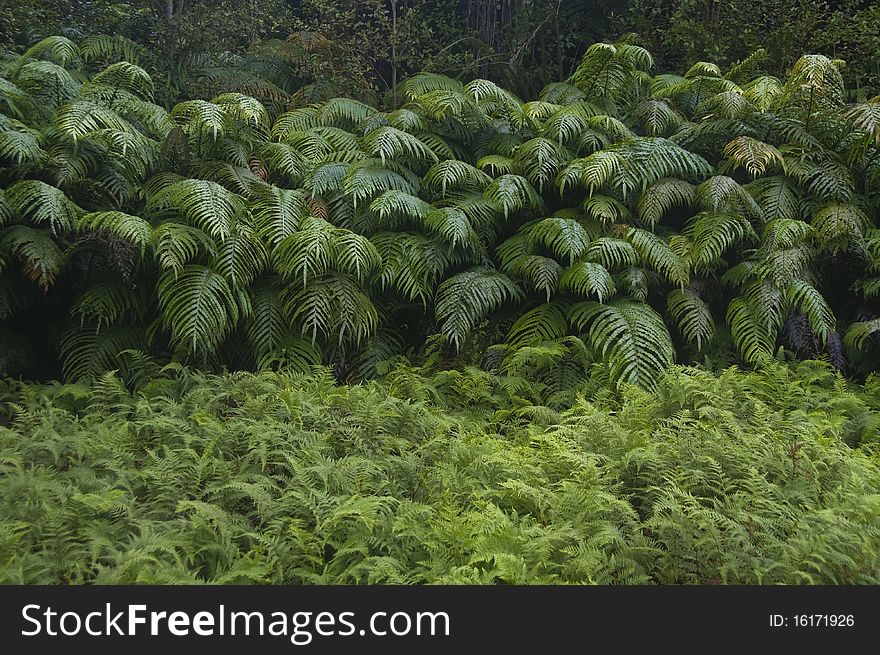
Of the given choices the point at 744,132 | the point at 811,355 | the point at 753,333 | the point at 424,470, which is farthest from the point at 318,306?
the point at 744,132

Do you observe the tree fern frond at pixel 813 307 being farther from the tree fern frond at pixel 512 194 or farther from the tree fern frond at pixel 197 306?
the tree fern frond at pixel 197 306

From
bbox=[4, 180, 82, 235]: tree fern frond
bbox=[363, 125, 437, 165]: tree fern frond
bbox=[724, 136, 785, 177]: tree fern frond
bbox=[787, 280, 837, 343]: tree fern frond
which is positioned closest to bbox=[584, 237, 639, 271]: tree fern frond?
bbox=[787, 280, 837, 343]: tree fern frond

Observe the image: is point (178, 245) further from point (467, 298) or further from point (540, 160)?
point (540, 160)

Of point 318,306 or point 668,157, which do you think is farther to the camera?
point 668,157

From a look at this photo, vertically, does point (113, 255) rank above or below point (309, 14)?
below

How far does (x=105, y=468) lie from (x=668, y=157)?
3.68 m

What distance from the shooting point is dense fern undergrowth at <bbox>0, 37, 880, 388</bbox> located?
3604 millimetres

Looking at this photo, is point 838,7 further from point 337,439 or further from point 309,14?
point 337,439

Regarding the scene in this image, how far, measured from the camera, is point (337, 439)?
9.61 feet

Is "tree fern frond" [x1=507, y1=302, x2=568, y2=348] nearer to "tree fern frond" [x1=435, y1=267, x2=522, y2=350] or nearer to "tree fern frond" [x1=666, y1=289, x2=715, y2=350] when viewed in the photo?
"tree fern frond" [x1=435, y1=267, x2=522, y2=350]

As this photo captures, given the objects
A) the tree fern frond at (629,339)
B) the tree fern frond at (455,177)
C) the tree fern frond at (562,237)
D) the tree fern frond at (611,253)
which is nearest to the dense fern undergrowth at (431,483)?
the tree fern frond at (629,339)

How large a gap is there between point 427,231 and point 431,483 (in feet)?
6.61

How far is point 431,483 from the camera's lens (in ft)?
8.36

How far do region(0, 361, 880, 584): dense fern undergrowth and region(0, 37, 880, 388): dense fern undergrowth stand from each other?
1.20 ft
